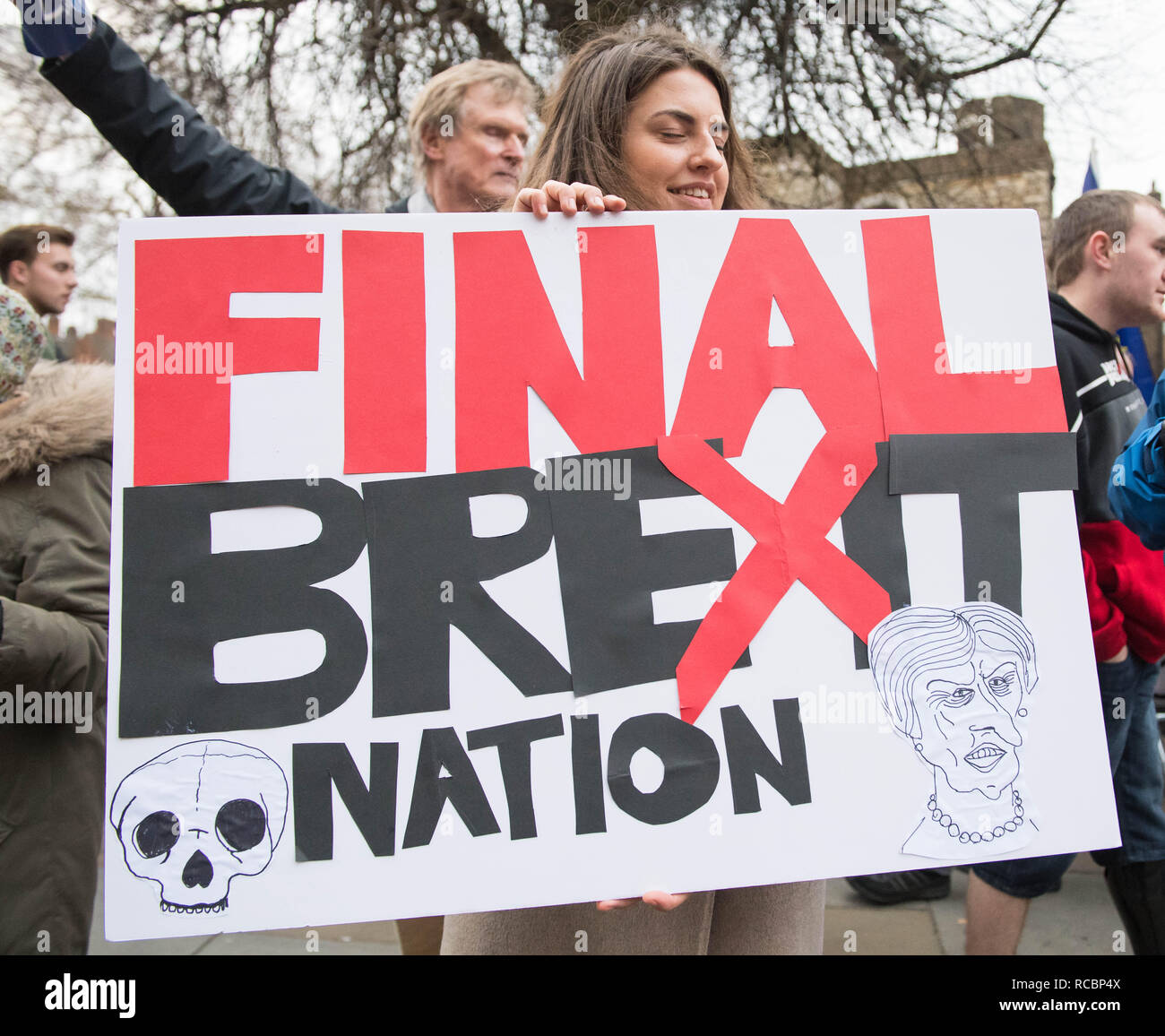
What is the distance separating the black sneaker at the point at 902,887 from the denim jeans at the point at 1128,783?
1008 millimetres

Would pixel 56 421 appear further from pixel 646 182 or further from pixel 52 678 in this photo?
pixel 646 182

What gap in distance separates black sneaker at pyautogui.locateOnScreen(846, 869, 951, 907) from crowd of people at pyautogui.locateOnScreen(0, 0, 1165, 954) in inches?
35.9

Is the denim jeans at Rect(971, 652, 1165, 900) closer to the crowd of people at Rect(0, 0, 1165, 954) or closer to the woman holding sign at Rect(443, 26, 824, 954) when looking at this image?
the crowd of people at Rect(0, 0, 1165, 954)

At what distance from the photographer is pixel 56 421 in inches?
78.7

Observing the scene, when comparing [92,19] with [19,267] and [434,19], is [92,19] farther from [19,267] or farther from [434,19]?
[434,19]

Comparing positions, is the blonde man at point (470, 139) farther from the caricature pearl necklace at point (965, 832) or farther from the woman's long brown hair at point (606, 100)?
the caricature pearl necklace at point (965, 832)

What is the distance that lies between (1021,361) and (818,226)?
0.39 metres


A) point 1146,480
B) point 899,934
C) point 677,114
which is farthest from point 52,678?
point 899,934

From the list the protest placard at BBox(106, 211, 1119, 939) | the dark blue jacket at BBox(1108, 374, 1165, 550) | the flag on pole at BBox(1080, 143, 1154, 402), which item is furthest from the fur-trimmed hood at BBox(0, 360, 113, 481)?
the flag on pole at BBox(1080, 143, 1154, 402)

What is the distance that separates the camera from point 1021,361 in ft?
5.39

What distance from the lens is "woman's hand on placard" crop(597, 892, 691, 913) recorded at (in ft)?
4.56

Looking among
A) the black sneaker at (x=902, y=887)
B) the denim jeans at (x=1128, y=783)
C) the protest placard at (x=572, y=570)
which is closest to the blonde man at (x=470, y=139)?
the protest placard at (x=572, y=570)
